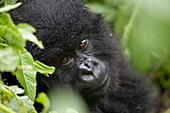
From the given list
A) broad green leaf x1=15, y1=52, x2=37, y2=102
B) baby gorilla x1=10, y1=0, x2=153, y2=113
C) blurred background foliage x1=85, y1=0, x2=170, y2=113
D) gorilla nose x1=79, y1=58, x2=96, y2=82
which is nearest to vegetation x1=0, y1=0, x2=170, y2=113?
blurred background foliage x1=85, y1=0, x2=170, y2=113

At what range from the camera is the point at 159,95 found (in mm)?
3506

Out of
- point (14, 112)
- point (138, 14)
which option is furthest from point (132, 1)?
point (14, 112)

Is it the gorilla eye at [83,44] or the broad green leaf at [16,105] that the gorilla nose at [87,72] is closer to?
the gorilla eye at [83,44]

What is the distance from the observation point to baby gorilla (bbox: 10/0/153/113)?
204cm

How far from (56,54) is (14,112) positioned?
24.4 inches

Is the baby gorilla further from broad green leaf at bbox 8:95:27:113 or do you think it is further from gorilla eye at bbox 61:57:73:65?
broad green leaf at bbox 8:95:27:113

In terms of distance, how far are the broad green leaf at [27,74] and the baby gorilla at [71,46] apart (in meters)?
0.39

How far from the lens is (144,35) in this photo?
3096mm

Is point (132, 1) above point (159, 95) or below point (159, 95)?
above

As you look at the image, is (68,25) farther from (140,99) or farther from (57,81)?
(140,99)

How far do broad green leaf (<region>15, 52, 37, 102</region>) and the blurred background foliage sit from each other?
4.44 ft

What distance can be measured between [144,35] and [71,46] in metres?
1.10

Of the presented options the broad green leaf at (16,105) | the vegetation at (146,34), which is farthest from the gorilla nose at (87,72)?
the vegetation at (146,34)

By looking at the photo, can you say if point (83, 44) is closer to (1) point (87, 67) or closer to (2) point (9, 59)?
(1) point (87, 67)
